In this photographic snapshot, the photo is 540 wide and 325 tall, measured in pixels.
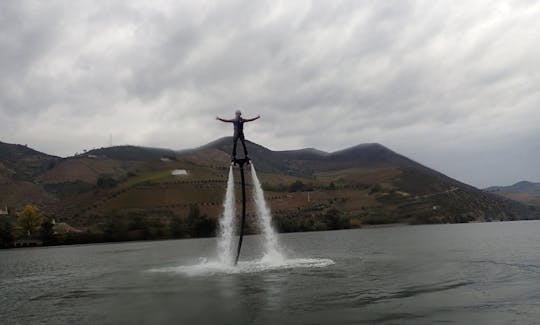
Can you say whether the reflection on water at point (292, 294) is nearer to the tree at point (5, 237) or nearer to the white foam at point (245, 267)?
the white foam at point (245, 267)

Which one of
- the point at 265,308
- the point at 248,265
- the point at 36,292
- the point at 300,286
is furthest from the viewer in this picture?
the point at 248,265

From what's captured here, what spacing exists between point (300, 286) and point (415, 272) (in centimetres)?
1543

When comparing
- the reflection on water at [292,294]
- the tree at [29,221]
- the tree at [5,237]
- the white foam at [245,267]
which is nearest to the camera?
the reflection on water at [292,294]

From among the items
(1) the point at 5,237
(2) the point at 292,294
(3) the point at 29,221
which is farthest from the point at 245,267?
(3) the point at 29,221

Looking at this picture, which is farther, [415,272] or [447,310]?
[415,272]

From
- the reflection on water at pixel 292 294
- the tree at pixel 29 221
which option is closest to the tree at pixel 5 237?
the tree at pixel 29 221

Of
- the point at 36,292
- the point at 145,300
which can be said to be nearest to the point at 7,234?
the point at 36,292

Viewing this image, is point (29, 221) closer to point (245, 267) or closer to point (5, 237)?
point (5, 237)

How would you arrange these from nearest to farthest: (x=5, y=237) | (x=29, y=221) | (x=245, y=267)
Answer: (x=245, y=267) → (x=5, y=237) → (x=29, y=221)

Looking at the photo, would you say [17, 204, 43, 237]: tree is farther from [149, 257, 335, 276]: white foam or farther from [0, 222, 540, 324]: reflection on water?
[149, 257, 335, 276]: white foam

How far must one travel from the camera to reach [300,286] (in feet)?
161

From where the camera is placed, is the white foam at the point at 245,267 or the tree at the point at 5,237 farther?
the tree at the point at 5,237

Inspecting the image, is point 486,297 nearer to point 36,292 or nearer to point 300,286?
point 300,286

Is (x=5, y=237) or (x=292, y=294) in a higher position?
(x=5, y=237)
